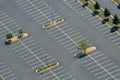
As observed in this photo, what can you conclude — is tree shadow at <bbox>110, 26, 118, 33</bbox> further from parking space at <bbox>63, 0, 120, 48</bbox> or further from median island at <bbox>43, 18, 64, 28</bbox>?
median island at <bbox>43, 18, 64, 28</bbox>

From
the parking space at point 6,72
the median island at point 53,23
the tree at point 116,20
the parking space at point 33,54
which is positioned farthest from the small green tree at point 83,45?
the parking space at point 6,72

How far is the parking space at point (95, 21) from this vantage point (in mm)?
171125

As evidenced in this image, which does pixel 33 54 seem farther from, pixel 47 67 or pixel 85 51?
pixel 85 51

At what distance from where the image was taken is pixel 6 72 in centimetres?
16438

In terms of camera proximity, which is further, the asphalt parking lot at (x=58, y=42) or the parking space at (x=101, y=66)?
the asphalt parking lot at (x=58, y=42)

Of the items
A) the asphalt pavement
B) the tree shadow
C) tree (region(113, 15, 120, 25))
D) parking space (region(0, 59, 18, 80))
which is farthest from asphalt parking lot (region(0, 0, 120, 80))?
the asphalt pavement

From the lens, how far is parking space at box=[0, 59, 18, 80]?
163 m

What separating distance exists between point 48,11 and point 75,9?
27.6 ft

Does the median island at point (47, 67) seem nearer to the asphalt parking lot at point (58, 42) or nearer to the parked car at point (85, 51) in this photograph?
the asphalt parking lot at point (58, 42)

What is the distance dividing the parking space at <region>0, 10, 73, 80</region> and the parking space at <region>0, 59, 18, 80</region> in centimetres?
533

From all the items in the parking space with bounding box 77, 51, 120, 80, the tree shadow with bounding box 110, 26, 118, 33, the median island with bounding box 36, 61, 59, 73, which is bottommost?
the parking space with bounding box 77, 51, 120, 80

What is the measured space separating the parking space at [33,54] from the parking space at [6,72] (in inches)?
210

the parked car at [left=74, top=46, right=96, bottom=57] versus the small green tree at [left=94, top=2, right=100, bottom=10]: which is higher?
the small green tree at [left=94, top=2, right=100, bottom=10]

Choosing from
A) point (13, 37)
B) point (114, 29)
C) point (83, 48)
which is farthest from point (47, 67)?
point (114, 29)
